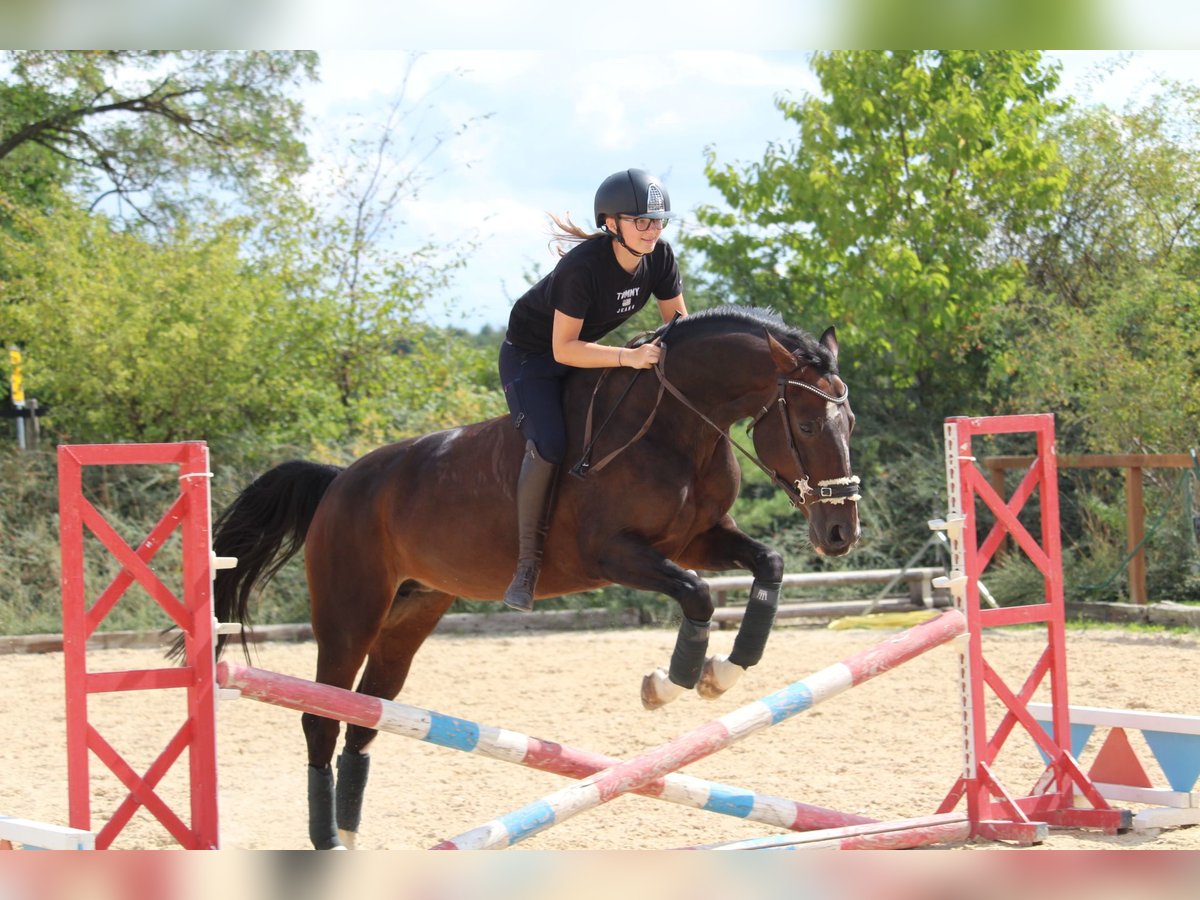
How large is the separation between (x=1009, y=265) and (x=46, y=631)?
1181 centimetres

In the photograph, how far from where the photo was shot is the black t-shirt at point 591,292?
14.3 ft

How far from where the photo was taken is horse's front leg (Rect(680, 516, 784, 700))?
13.3ft

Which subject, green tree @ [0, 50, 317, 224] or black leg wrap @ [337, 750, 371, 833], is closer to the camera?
black leg wrap @ [337, 750, 371, 833]

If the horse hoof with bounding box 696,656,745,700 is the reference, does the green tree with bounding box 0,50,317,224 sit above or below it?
above

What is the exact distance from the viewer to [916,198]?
15.5 meters

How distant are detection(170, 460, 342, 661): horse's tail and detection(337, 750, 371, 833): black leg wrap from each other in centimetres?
88

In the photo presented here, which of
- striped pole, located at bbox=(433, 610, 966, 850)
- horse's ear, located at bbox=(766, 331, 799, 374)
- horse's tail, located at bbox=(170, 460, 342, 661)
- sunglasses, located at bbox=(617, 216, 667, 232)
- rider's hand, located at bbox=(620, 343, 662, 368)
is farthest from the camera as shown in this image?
horse's tail, located at bbox=(170, 460, 342, 661)

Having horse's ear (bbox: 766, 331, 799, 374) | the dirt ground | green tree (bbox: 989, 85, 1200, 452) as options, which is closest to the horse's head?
horse's ear (bbox: 766, 331, 799, 374)

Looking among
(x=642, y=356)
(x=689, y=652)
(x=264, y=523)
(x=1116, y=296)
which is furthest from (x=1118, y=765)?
(x=1116, y=296)

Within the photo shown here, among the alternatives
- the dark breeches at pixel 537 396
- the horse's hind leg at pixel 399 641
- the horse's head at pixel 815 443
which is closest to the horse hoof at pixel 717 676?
the horse's head at pixel 815 443

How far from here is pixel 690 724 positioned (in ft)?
24.3

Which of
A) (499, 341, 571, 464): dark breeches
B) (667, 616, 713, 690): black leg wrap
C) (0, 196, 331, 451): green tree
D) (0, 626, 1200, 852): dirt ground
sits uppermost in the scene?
(0, 196, 331, 451): green tree

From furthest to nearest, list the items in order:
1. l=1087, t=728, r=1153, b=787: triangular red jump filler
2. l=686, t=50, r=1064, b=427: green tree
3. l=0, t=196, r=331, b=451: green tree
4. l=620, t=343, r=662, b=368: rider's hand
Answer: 1. l=686, t=50, r=1064, b=427: green tree
2. l=0, t=196, r=331, b=451: green tree
3. l=1087, t=728, r=1153, b=787: triangular red jump filler
4. l=620, t=343, r=662, b=368: rider's hand

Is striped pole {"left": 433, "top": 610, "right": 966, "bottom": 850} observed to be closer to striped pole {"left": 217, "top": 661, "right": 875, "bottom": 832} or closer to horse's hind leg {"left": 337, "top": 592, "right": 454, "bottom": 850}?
striped pole {"left": 217, "top": 661, "right": 875, "bottom": 832}
